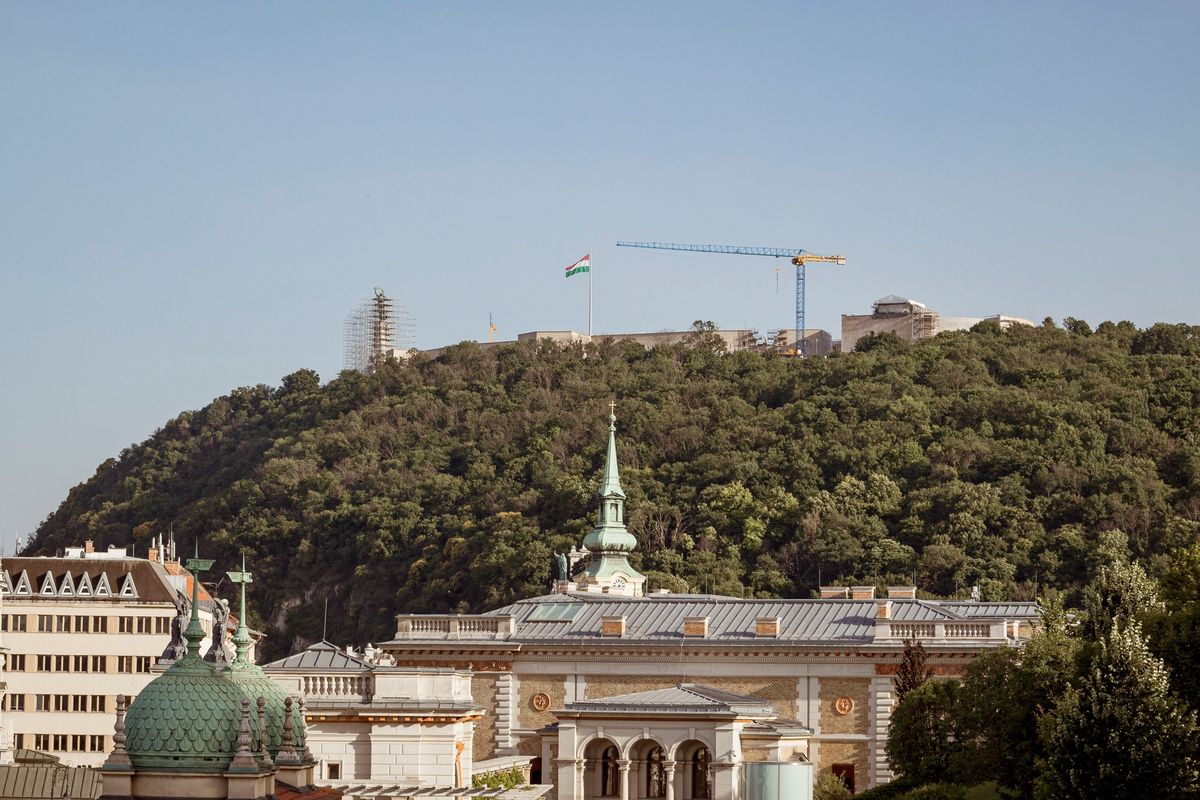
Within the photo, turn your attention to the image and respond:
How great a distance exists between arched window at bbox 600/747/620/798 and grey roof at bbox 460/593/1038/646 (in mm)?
11747

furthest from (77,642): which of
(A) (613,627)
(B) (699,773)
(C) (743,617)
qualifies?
(B) (699,773)

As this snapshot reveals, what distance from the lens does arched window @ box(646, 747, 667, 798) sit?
7825cm

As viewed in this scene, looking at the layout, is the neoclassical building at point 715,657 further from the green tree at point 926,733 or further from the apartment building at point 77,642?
the apartment building at point 77,642

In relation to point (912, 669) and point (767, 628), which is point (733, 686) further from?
point (912, 669)

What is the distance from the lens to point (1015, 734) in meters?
69.1

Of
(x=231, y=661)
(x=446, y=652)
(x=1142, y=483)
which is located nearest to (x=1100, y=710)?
(x=231, y=661)

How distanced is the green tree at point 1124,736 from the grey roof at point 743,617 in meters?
31.5

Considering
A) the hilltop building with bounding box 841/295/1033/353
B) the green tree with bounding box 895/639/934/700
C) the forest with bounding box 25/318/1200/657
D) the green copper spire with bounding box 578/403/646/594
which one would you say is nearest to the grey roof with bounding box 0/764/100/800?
the green tree with bounding box 895/639/934/700

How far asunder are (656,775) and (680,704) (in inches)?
86.2

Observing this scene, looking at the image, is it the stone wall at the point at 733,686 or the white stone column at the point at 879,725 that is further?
the stone wall at the point at 733,686

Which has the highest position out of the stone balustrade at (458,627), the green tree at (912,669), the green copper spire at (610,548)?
the green copper spire at (610,548)

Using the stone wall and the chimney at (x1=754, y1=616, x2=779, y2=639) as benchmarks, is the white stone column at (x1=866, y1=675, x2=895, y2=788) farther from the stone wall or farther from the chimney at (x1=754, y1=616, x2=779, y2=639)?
the chimney at (x1=754, y1=616, x2=779, y2=639)

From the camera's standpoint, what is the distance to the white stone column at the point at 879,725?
8756 centimetres

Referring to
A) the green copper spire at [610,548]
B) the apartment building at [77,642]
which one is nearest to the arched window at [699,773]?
the apartment building at [77,642]
